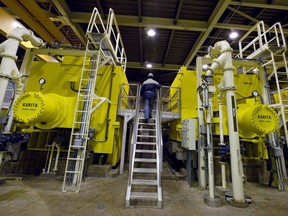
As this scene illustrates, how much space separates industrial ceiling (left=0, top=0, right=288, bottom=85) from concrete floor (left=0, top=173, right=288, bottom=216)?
176 inches

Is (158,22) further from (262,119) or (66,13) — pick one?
(262,119)

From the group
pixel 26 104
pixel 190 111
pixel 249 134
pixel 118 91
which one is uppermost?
pixel 118 91

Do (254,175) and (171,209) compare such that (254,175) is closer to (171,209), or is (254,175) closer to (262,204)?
(262,204)

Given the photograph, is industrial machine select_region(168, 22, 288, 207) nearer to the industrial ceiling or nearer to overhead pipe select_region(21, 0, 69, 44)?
the industrial ceiling

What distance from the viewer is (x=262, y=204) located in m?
3.17

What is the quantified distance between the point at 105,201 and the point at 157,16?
679 centimetres

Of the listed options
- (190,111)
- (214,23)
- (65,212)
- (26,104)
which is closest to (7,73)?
(26,104)

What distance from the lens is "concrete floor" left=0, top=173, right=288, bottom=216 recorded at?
106 inches

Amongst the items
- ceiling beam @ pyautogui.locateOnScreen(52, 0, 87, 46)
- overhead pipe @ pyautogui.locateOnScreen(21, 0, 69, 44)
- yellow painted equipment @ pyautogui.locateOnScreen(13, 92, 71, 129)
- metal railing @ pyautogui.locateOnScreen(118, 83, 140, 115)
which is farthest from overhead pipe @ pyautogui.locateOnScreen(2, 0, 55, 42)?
metal railing @ pyautogui.locateOnScreen(118, 83, 140, 115)

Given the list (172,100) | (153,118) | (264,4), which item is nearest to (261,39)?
(264,4)

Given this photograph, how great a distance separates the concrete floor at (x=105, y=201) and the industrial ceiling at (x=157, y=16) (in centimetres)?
446

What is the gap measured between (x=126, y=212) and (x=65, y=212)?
105 centimetres

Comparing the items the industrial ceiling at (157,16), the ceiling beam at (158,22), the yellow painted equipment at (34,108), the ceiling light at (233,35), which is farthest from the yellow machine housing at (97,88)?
the ceiling light at (233,35)

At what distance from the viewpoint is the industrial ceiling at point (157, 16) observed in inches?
211
